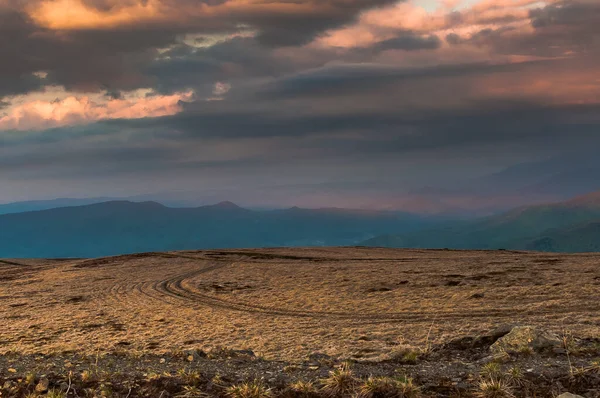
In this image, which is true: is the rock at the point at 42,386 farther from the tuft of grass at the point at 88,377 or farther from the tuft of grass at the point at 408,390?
the tuft of grass at the point at 408,390

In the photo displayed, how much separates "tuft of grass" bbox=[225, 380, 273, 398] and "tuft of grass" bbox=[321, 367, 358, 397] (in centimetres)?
138

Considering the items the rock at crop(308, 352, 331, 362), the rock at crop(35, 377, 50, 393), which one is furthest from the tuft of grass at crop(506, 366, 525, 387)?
the rock at crop(35, 377, 50, 393)

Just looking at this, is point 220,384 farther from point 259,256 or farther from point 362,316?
point 259,256

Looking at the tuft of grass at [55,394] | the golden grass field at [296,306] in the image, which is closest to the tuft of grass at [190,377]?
the tuft of grass at [55,394]

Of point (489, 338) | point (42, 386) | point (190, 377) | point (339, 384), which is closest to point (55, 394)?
point (42, 386)

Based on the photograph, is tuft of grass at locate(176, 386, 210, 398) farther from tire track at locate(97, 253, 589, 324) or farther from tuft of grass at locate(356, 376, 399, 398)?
tire track at locate(97, 253, 589, 324)

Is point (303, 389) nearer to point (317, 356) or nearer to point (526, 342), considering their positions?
point (317, 356)

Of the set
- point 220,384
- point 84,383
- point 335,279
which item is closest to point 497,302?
point 335,279

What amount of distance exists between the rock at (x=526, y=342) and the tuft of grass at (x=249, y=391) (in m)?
7.44

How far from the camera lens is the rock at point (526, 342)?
1458 centimetres

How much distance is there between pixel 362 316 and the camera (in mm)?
27141

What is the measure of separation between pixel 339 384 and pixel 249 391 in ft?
7.13

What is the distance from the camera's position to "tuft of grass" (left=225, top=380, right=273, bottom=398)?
448 inches

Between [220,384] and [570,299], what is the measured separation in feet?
74.4
